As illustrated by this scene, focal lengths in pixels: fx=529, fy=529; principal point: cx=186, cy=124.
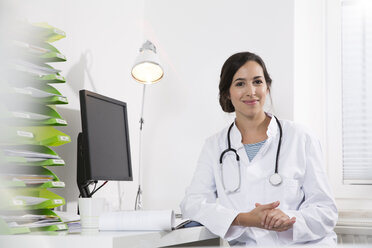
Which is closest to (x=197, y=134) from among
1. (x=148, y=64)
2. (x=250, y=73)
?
(x=148, y=64)

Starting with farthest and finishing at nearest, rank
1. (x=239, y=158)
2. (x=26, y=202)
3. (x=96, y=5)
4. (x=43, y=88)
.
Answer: (x=96, y=5) < (x=239, y=158) < (x=43, y=88) < (x=26, y=202)

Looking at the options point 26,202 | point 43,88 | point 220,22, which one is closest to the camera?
point 26,202

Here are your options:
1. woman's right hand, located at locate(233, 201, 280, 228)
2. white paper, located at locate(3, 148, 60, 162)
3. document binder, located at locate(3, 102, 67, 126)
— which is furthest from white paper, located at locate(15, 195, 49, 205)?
woman's right hand, located at locate(233, 201, 280, 228)

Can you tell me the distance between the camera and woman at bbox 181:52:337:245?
1.67 metres

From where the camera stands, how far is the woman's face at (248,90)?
1.93m

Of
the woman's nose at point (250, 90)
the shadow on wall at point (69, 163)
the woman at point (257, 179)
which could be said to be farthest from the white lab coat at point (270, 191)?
the shadow on wall at point (69, 163)

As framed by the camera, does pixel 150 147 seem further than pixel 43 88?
Yes

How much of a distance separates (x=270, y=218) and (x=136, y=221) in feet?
1.55

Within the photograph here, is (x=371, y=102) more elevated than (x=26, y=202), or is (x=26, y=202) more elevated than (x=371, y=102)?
(x=371, y=102)

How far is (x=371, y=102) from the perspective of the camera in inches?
99.0

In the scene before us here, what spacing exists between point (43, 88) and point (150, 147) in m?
1.03

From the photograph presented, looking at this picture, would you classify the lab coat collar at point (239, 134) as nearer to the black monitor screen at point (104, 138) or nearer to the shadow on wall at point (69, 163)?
the black monitor screen at point (104, 138)

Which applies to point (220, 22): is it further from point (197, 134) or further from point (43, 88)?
point (43, 88)

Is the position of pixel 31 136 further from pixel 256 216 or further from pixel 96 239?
pixel 256 216
